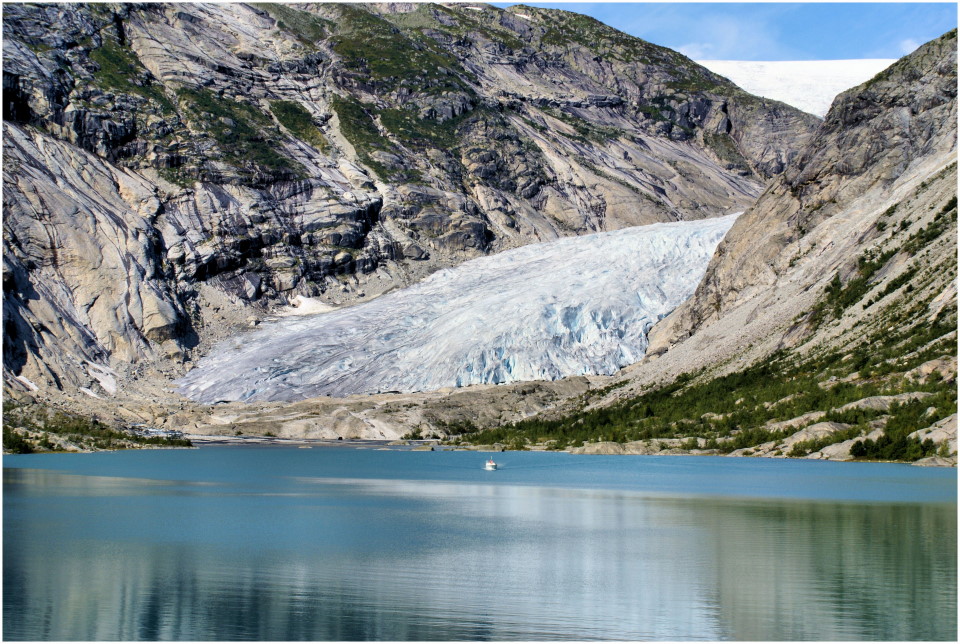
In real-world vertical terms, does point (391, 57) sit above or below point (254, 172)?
above

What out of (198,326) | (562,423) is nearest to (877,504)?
(562,423)


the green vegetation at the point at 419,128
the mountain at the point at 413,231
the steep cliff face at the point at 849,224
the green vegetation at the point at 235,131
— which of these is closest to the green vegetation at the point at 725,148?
the mountain at the point at 413,231

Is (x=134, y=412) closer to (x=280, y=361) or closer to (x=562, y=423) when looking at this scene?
(x=280, y=361)

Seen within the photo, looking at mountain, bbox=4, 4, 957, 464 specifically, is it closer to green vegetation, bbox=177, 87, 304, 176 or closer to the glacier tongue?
green vegetation, bbox=177, 87, 304, 176

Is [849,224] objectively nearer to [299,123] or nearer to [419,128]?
[419,128]

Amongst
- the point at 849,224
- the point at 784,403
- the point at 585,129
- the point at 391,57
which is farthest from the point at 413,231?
the point at 784,403

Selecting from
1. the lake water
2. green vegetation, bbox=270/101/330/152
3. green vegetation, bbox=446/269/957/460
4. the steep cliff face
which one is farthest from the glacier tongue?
the lake water

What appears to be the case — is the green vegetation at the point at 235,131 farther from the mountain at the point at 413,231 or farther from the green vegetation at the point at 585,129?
the green vegetation at the point at 585,129
